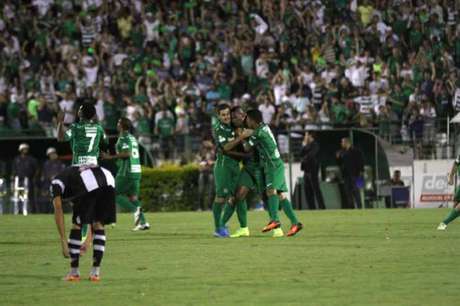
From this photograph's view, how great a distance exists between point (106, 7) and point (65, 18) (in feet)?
4.61

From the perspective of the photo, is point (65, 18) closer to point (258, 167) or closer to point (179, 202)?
point (179, 202)

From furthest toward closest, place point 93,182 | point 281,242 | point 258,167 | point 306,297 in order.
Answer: point 258,167 → point 281,242 → point 93,182 → point 306,297

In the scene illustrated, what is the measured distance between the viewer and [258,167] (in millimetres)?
23875

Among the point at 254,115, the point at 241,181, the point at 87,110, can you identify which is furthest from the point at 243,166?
the point at 87,110

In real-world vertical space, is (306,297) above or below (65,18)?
below

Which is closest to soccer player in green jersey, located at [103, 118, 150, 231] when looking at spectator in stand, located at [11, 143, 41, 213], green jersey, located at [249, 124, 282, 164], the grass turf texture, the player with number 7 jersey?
the grass turf texture

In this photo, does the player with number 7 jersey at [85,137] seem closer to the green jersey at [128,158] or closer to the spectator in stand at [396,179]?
the green jersey at [128,158]

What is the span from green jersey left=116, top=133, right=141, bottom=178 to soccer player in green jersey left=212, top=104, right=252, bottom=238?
367 centimetres

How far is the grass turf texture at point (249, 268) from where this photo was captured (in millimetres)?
13344

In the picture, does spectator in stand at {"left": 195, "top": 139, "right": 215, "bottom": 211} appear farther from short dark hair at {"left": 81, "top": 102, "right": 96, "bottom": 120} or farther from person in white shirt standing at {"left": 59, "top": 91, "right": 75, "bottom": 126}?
short dark hair at {"left": 81, "top": 102, "right": 96, "bottom": 120}

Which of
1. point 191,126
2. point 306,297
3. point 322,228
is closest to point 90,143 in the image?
point 306,297

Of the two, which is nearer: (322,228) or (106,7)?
(322,228)

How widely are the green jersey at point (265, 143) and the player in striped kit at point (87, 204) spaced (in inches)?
309

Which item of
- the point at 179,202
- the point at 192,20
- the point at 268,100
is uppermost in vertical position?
the point at 192,20
